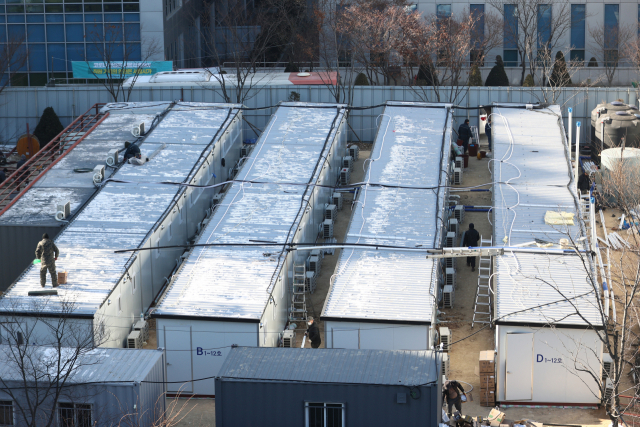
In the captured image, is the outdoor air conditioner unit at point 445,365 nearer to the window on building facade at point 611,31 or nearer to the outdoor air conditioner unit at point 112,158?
the outdoor air conditioner unit at point 112,158

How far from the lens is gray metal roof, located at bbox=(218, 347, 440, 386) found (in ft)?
82.6

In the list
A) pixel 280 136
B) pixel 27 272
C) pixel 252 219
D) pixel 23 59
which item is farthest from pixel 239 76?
pixel 27 272

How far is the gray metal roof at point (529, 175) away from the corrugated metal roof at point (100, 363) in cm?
1348

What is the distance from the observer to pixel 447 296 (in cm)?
3475

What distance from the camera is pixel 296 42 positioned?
66.2m

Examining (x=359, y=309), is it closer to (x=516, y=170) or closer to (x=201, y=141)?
(x=516, y=170)

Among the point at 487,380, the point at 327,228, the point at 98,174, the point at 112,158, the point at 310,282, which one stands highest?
the point at 112,158

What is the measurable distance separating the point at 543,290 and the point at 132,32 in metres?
37.8

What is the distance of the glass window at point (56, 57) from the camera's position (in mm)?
60688

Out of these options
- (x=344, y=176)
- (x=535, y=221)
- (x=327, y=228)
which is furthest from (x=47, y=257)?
(x=344, y=176)

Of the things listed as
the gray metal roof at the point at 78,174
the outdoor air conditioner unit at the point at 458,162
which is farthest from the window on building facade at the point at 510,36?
the gray metal roof at the point at 78,174

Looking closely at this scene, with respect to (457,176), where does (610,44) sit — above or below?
above

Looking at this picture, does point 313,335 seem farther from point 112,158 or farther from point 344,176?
point 344,176

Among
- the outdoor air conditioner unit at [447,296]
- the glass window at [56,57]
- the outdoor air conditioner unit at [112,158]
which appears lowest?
the outdoor air conditioner unit at [447,296]
